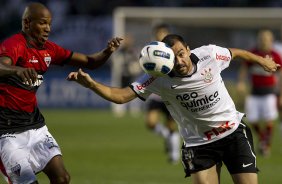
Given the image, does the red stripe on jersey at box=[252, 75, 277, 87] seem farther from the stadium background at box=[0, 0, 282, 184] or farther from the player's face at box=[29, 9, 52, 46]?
the player's face at box=[29, 9, 52, 46]

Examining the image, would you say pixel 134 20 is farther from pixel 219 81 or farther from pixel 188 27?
pixel 219 81

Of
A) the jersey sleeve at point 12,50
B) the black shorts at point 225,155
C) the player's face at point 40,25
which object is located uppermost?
the player's face at point 40,25

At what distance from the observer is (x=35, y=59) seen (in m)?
9.10

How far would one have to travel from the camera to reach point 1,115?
9172 millimetres

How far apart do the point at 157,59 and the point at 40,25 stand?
1.47m

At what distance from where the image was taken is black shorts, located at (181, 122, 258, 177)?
9328mm

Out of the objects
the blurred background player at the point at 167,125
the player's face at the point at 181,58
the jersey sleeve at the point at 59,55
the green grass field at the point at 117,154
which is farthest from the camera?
the blurred background player at the point at 167,125

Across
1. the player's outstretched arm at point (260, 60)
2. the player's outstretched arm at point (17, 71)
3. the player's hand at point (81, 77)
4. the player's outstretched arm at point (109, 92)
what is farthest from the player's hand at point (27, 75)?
the player's outstretched arm at point (260, 60)

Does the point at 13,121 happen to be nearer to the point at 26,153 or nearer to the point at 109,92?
the point at 26,153

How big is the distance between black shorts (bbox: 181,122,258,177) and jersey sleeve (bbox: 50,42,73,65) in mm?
1798

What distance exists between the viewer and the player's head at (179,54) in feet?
29.0

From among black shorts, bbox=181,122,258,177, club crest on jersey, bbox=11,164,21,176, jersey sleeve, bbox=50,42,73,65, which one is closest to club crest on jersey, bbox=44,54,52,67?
jersey sleeve, bbox=50,42,73,65

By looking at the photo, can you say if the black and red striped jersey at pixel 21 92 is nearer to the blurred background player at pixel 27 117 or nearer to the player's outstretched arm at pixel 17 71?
the blurred background player at pixel 27 117

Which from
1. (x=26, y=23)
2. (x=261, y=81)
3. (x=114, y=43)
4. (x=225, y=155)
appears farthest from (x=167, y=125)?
(x=26, y=23)
